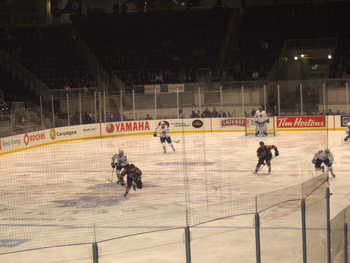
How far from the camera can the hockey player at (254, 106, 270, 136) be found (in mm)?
21500

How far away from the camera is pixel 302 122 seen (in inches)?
910

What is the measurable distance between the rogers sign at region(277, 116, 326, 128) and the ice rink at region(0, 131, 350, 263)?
1.56 meters

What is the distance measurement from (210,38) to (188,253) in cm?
2683

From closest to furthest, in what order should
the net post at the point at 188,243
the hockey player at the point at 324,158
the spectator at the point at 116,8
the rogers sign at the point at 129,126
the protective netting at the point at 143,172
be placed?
1. the net post at the point at 188,243
2. the protective netting at the point at 143,172
3. the hockey player at the point at 324,158
4. the rogers sign at the point at 129,126
5. the spectator at the point at 116,8

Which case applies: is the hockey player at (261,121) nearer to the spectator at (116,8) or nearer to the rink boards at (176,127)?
the rink boards at (176,127)

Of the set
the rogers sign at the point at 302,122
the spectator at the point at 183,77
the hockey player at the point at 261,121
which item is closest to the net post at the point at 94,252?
the hockey player at the point at 261,121

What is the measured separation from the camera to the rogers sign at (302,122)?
22750 millimetres

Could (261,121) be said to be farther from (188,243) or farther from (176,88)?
(188,243)

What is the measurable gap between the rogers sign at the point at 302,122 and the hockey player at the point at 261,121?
2.06 metres

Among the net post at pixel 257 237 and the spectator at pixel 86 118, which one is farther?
the spectator at pixel 86 118

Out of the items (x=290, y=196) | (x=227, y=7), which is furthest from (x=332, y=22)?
(x=290, y=196)

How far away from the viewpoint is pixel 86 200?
10.8 metres

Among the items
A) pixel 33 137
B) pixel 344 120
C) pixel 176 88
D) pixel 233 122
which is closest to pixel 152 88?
pixel 176 88

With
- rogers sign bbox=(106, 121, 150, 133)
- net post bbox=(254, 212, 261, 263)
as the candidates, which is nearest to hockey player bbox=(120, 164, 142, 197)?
net post bbox=(254, 212, 261, 263)
